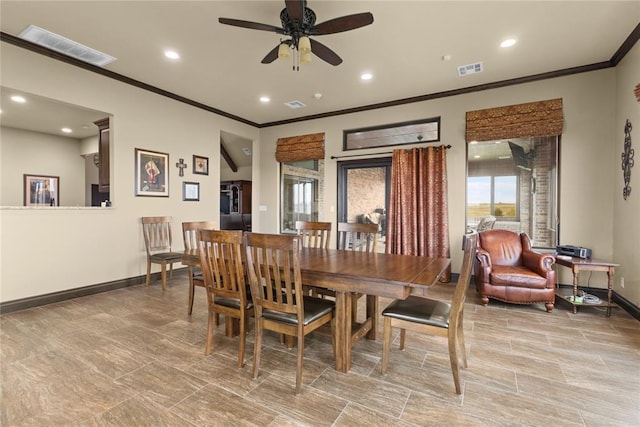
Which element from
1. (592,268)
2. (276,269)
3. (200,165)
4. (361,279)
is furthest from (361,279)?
(200,165)

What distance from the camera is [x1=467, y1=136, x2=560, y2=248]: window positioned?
4.19 metres

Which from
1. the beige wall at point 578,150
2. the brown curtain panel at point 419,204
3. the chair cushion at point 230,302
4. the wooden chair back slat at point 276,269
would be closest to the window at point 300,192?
the brown curtain panel at point 419,204

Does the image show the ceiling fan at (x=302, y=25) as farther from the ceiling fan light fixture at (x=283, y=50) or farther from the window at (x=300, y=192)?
the window at (x=300, y=192)

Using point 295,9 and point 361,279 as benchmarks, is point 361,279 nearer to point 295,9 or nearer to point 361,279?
point 361,279

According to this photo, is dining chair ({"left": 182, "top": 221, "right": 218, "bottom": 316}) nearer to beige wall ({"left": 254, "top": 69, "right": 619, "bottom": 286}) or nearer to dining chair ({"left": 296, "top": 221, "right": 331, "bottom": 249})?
dining chair ({"left": 296, "top": 221, "right": 331, "bottom": 249})

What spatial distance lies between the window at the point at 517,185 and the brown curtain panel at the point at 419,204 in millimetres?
435

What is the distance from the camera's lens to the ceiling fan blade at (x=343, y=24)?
7.61 ft

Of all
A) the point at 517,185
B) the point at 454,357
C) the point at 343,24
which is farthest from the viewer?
the point at 517,185

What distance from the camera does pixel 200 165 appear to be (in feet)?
17.6

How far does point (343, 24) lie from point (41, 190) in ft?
26.0

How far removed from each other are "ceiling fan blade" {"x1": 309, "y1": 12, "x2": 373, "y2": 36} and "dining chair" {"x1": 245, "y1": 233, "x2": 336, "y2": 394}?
1830mm

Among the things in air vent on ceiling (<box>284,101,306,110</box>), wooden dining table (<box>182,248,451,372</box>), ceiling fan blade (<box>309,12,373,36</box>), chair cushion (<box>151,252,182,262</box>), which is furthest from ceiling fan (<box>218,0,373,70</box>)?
chair cushion (<box>151,252,182,262</box>)

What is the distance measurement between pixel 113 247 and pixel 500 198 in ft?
18.9

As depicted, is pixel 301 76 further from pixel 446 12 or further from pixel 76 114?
pixel 76 114
